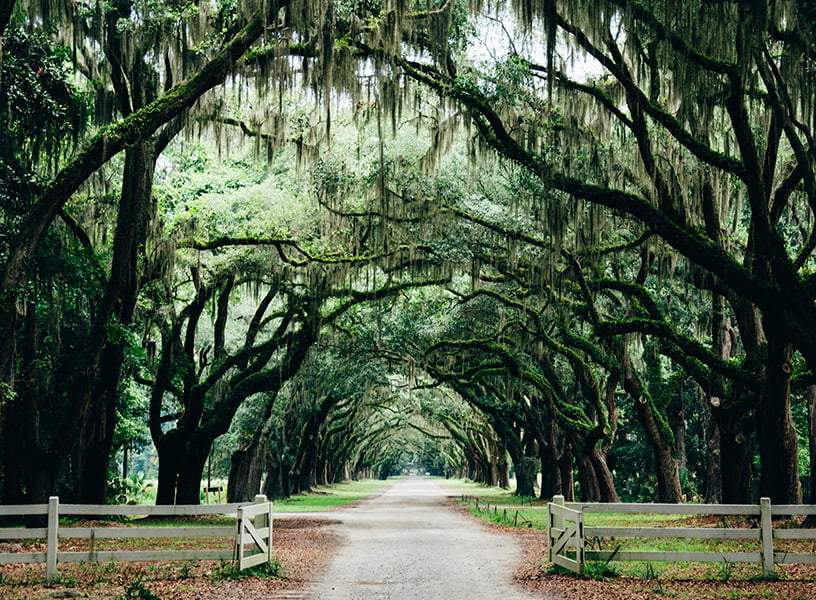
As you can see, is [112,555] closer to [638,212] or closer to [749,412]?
[638,212]

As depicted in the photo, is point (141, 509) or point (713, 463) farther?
point (713, 463)

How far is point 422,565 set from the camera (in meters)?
12.2

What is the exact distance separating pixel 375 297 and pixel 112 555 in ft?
37.4

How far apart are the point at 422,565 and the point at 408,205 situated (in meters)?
7.58

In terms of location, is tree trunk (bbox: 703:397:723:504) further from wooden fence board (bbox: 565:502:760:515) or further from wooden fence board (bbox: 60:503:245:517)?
wooden fence board (bbox: 60:503:245:517)

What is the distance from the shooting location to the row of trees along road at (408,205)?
36.3 feet

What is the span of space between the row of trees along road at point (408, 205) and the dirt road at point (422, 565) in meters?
4.62

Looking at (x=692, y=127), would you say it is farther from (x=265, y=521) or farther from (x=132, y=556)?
(x=132, y=556)

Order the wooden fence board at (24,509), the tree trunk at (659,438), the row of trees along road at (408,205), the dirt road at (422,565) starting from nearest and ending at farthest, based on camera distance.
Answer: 1. the dirt road at (422,565)
2. the wooden fence board at (24,509)
3. the row of trees along road at (408,205)
4. the tree trunk at (659,438)

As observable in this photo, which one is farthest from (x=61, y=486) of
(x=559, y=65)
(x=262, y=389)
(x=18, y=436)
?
(x=559, y=65)

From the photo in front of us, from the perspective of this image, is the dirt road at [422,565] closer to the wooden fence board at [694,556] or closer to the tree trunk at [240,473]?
the wooden fence board at [694,556]

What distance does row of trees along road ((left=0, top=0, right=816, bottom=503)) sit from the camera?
1106 cm

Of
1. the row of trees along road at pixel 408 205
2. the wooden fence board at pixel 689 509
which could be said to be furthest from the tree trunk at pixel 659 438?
the wooden fence board at pixel 689 509

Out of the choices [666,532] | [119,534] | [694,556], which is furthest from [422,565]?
[119,534]
